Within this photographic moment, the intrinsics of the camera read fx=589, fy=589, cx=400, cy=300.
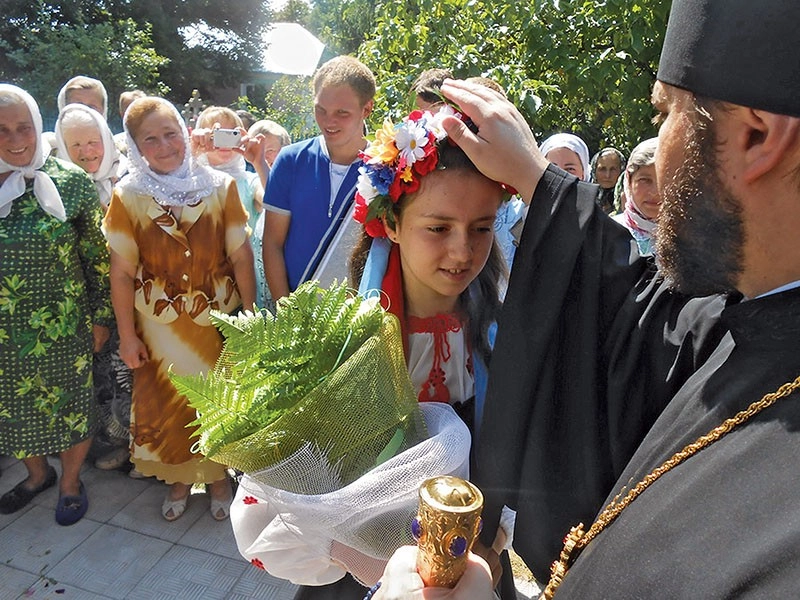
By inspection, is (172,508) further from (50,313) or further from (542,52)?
(542,52)

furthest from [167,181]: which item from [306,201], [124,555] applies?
[124,555]

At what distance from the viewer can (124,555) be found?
3102 mm

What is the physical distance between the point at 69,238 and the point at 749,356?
3.18m

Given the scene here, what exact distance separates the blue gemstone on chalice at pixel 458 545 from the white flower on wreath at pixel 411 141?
102 centimetres

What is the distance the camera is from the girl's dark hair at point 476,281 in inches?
63.1

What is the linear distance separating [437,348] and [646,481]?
842mm

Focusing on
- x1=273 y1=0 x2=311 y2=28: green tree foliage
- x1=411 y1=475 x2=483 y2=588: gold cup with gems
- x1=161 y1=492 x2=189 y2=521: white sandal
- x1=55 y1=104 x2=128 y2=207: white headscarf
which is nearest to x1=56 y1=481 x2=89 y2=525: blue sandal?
x1=161 y1=492 x2=189 y2=521: white sandal

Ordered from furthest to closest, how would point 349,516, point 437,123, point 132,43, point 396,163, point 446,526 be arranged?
point 132,43 → point 396,163 → point 437,123 → point 349,516 → point 446,526

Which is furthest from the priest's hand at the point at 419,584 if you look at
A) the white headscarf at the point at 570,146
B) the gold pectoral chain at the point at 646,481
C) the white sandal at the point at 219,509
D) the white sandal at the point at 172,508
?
the white headscarf at the point at 570,146

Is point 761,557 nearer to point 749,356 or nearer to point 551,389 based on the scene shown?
point 749,356

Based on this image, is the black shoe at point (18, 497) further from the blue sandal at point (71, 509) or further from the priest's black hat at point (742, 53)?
the priest's black hat at point (742, 53)

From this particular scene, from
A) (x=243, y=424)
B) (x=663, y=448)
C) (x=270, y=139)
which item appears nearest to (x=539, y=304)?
(x=663, y=448)

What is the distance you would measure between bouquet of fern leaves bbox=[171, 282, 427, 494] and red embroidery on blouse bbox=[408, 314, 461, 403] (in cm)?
43

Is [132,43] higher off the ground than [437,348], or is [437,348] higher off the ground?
[132,43]
